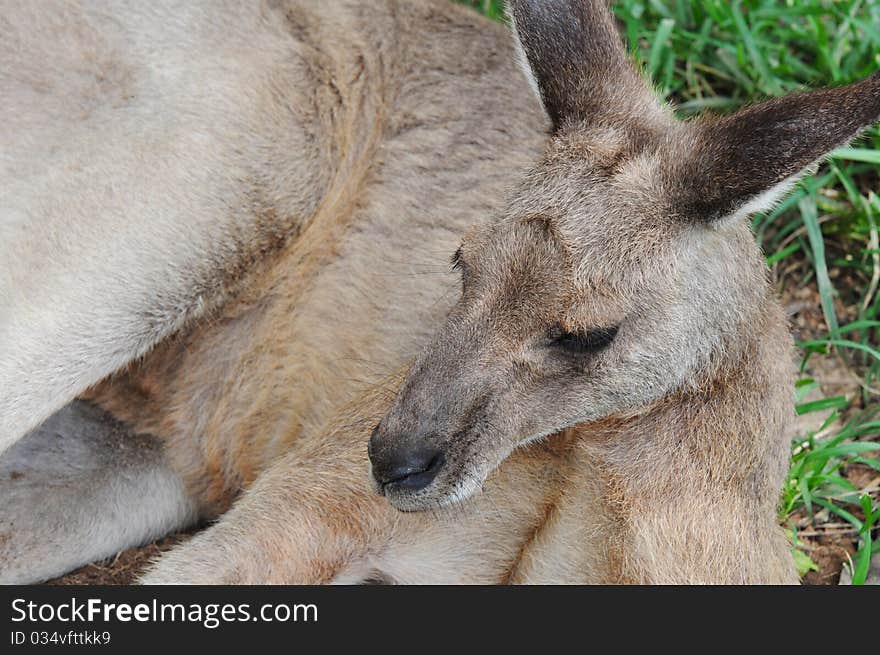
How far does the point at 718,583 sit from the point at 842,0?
2952 millimetres

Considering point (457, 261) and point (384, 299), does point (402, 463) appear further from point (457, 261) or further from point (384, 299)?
point (384, 299)

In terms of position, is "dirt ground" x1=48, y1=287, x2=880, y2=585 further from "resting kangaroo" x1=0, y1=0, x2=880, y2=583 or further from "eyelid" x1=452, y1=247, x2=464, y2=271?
"eyelid" x1=452, y1=247, x2=464, y2=271

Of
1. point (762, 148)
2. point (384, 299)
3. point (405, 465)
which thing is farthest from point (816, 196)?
point (405, 465)

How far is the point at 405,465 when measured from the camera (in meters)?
3.20

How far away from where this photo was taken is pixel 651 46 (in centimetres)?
548

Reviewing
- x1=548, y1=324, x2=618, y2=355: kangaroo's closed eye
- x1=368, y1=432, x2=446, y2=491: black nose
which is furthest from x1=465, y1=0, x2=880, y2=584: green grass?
x1=368, y1=432, x2=446, y2=491: black nose

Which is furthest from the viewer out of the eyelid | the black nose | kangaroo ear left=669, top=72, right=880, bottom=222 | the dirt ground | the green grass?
the green grass

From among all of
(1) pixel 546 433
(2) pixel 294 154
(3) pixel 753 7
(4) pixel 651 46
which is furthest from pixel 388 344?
(3) pixel 753 7

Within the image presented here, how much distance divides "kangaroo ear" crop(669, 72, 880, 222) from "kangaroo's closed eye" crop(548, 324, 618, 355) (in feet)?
1.19

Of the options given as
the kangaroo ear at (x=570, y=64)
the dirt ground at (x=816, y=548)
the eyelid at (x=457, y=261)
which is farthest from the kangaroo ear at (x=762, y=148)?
the dirt ground at (x=816, y=548)

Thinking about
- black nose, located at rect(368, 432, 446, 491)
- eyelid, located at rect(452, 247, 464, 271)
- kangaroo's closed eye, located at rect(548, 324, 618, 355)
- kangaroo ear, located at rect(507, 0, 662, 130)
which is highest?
kangaroo ear, located at rect(507, 0, 662, 130)

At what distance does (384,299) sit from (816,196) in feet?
6.46

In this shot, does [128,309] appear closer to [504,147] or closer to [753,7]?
[504,147]

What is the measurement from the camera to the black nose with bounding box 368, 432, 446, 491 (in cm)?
320
